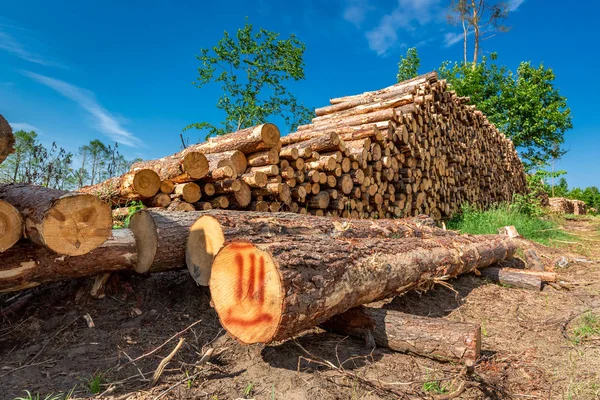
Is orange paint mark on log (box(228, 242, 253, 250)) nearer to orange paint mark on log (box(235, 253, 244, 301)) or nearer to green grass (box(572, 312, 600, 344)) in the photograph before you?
orange paint mark on log (box(235, 253, 244, 301))

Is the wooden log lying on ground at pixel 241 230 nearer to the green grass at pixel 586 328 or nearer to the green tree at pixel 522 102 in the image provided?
the green grass at pixel 586 328

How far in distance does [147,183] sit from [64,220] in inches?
82.8

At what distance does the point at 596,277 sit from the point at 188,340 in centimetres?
568

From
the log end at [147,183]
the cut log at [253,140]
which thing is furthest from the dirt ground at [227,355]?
the cut log at [253,140]

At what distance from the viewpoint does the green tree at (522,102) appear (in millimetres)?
20734

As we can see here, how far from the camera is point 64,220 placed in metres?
2.75

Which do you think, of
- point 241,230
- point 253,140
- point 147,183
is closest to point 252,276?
point 241,230

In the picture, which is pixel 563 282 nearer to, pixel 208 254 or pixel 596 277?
pixel 596 277

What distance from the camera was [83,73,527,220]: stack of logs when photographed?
195 inches

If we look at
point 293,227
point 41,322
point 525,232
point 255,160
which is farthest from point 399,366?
point 525,232

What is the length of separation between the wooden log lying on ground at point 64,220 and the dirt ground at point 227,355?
770 mm

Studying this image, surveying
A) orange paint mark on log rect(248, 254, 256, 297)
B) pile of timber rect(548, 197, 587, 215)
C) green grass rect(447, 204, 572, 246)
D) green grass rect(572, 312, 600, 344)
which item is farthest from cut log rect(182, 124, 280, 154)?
pile of timber rect(548, 197, 587, 215)

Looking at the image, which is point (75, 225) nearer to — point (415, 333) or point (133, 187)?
point (133, 187)

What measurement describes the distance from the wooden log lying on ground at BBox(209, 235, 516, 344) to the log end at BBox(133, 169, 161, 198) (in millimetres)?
2624
